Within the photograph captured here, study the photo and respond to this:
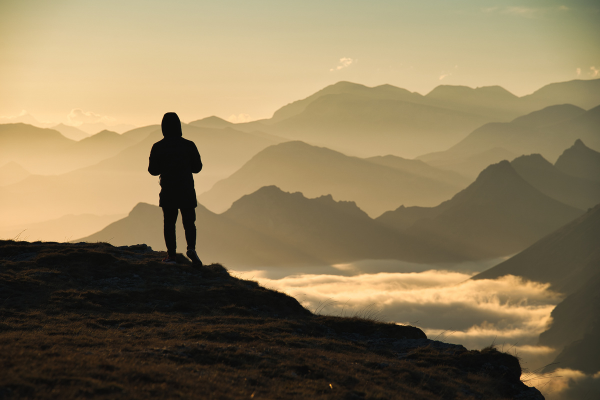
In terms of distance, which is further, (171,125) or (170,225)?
(170,225)

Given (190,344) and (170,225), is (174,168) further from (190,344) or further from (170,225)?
(190,344)

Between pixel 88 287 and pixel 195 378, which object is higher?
pixel 88 287

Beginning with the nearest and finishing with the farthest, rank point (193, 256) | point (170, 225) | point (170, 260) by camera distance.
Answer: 1. point (170, 225)
2. point (193, 256)
3. point (170, 260)

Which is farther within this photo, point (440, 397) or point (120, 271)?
point (120, 271)

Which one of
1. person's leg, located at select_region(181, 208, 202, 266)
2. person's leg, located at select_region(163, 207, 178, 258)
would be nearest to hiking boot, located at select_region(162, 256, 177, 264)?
person's leg, located at select_region(163, 207, 178, 258)

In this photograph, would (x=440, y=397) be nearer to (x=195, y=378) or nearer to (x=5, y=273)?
(x=195, y=378)

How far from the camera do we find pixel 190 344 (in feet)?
29.6

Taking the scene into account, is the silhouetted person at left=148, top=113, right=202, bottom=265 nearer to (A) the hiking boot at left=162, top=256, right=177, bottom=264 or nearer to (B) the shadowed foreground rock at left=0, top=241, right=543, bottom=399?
(A) the hiking boot at left=162, top=256, right=177, bottom=264

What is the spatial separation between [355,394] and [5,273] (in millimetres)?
10972

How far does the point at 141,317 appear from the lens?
11.3 metres

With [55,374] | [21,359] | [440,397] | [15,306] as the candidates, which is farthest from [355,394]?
[15,306]

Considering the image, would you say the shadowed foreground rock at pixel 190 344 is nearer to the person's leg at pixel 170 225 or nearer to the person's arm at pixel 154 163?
the person's leg at pixel 170 225

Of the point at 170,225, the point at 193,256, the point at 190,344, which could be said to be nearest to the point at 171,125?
the point at 170,225

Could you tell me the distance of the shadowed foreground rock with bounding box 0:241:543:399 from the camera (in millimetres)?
6859
